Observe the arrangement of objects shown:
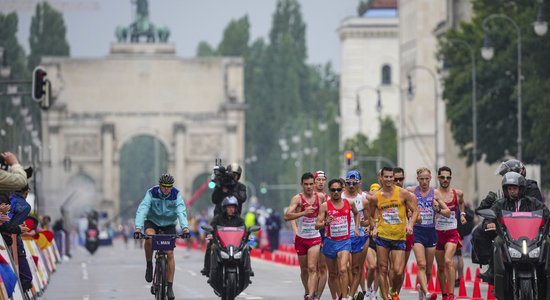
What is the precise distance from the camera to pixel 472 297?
91.0 feet

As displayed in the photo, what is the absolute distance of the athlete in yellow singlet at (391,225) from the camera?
24312 millimetres

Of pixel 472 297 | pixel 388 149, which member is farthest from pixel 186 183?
pixel 472 297

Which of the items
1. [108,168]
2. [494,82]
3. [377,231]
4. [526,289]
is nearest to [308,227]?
[377,231]

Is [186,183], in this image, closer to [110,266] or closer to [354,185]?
[110,266]

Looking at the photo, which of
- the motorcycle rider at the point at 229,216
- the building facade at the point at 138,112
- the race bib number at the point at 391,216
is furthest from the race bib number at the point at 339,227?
the building facade at the point at 138,112

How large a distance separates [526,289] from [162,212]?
6.23 metres

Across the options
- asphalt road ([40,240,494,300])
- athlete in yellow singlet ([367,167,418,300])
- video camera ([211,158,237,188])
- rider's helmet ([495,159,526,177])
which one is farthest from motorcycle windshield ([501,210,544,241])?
asphalt road ([40,240,494,300])

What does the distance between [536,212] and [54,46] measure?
440 ft

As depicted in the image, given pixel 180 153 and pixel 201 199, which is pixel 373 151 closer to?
pixel 180 153

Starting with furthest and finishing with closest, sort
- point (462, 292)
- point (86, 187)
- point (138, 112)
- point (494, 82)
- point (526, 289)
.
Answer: point (138, 112)
point (86, 187)
point (494, 82)
point (462, 292)
point (526, 289)

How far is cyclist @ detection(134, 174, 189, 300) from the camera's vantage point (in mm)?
24344

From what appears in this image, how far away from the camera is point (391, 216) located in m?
24.4

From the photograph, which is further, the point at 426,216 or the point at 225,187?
the point at 225,187

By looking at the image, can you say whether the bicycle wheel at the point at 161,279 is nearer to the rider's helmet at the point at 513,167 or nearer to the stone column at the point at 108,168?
the rider's helmet at the point at 513,167
